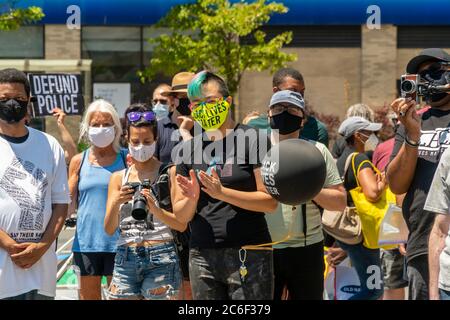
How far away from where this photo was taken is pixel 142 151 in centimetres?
616

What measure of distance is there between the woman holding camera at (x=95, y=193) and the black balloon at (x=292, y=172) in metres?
2.11

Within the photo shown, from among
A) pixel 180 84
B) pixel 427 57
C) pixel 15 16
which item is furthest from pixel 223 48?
pixel 427 57

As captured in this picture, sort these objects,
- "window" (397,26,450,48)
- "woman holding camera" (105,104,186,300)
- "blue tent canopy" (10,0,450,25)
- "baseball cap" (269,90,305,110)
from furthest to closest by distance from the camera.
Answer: "window" (397,26,450,48)
"blue tent canopy" (10,0,450,25)
"woman holding camera" (105,104,186,300)
"baseball cap" (269,90,305,110)

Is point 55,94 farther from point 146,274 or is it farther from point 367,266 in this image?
point 146,274

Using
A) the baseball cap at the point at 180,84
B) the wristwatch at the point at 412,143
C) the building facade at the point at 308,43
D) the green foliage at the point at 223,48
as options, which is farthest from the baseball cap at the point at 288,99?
the building facade at the point at 308,43

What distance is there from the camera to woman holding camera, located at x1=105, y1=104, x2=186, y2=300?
224 inches

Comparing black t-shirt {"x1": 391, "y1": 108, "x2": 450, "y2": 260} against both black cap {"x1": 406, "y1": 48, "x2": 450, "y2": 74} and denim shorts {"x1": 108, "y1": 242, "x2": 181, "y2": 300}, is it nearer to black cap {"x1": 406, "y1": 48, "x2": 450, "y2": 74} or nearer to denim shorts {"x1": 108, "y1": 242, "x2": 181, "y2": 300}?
black cap {"x1": 406, "y1": 48, "x2": 450, "y2": 74}

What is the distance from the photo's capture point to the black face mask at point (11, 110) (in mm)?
5227

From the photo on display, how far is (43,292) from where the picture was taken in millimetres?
5242

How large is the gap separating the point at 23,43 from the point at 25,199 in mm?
21456

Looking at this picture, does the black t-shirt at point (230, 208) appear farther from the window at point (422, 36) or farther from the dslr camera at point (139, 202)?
the window at point (422, 36)

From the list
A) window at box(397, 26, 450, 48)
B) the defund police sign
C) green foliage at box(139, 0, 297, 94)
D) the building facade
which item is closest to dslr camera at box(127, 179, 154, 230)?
the defund police sign

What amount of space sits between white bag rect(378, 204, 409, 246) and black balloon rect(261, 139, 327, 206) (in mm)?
2523
